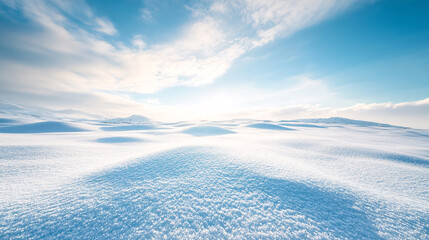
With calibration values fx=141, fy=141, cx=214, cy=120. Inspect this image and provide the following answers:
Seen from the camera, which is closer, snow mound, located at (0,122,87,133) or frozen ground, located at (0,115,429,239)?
frozen ground, located at (0,115,429,239)

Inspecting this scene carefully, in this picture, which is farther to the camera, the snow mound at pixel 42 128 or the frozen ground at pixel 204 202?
the snow mound at pixel 42 128

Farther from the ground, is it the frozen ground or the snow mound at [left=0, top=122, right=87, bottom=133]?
the snow mound at [left=0, top=122, right=87, bottom=133]

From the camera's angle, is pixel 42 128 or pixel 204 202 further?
pixel 42 128

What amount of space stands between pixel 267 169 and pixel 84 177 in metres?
2.98

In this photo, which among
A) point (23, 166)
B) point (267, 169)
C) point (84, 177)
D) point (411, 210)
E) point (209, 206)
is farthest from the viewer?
point (23, 166)

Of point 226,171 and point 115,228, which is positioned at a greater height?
point 226,171

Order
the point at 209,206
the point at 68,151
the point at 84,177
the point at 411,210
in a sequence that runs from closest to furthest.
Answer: the point at 209,206, the point at 411,210, the point at 84,177, the point at 68,151

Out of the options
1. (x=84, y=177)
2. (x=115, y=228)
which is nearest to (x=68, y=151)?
(x=84, y=177)

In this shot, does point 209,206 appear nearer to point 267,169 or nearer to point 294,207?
point 294,207

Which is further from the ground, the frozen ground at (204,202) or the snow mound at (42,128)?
the snow mound at (42,128)

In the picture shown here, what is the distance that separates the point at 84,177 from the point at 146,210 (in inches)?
60.7

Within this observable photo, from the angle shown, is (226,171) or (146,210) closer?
(146,210)

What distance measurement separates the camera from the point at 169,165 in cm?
255

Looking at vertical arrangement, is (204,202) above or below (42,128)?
below
